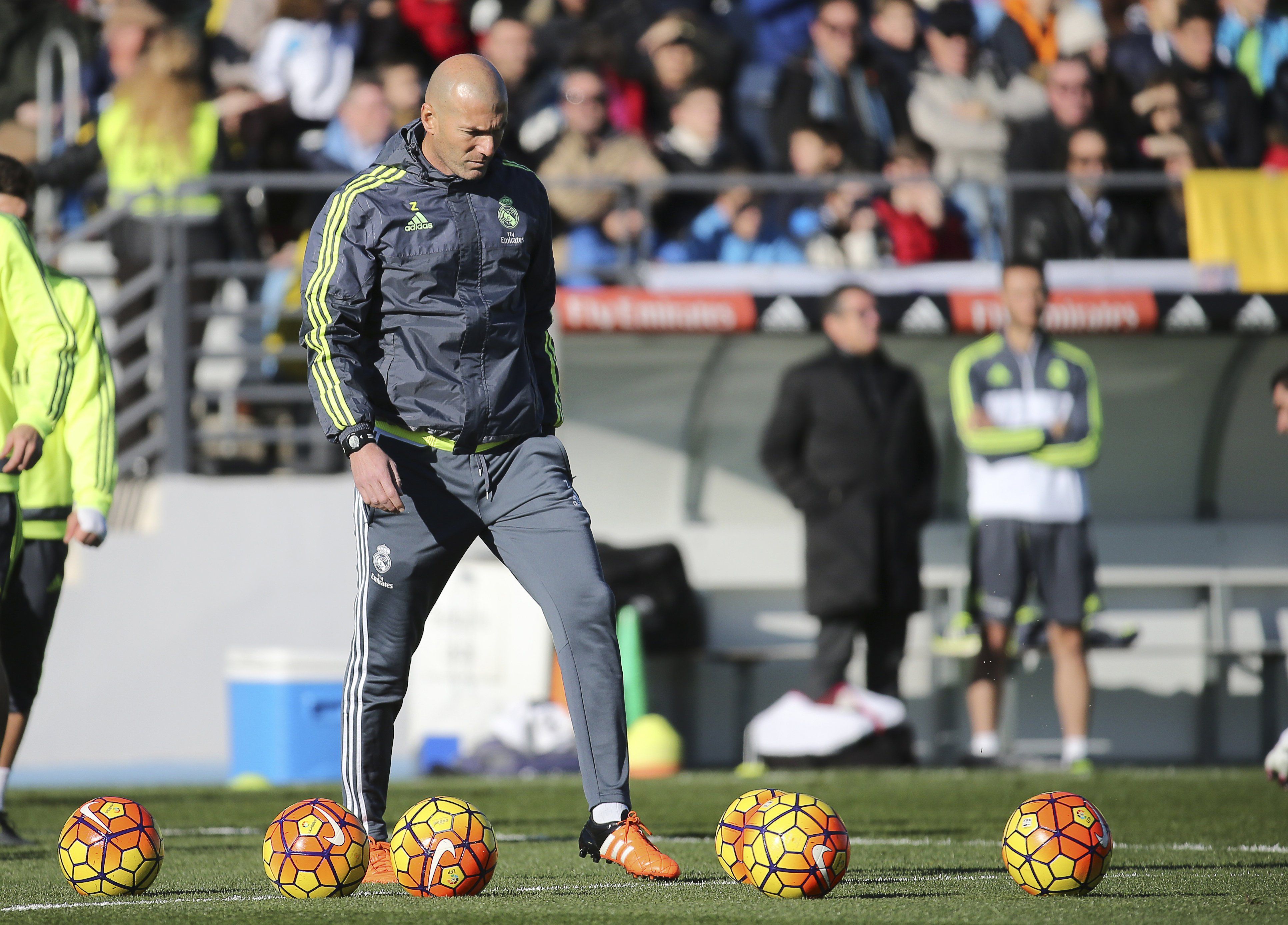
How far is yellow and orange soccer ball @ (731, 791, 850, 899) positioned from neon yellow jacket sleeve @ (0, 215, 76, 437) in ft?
9.80

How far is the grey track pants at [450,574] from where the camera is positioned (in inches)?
215

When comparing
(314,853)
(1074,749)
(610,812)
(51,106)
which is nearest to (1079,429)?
(1074,749)

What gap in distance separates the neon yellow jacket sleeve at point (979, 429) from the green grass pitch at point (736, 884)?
1806 millimetres

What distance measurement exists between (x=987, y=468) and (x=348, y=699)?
605 centimetres

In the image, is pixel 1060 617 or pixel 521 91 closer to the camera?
pixel 1060 617

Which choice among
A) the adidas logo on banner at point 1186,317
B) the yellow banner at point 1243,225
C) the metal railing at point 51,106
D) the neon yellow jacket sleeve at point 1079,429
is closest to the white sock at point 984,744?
the neon yellow jacket sleeve at point 1079,429

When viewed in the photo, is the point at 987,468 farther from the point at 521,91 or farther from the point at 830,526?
the point at 521,91

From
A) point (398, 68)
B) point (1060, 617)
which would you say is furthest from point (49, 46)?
point (1060, 617)

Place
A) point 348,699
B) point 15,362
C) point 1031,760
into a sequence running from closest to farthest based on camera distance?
point 348,699
point 15,362
point 1031,760

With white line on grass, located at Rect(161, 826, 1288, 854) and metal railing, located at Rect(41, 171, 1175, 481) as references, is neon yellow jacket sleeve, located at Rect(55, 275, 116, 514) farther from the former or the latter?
metal railing, located at Rect(41, 171, 1175, 481)

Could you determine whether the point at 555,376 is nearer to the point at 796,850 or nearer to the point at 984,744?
the point at 796,850

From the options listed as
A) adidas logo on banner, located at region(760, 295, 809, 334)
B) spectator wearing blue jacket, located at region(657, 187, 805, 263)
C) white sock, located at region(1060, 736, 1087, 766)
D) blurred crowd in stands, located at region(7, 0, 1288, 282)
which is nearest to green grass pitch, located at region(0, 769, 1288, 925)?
white sock, located at region(1060, 736, 1087, 766)

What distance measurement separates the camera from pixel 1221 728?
12.4 meters

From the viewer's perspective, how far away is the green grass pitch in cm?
468
